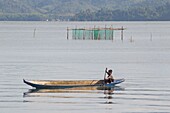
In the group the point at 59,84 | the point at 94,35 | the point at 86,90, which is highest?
the point at 94,35

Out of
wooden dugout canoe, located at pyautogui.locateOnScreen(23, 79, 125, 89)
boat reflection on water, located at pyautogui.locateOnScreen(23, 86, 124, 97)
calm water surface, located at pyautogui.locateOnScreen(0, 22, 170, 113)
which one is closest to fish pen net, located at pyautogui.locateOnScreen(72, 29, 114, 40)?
calm water surface, located at pyautogui.locateOnScreen(0, 22, 170, 113)

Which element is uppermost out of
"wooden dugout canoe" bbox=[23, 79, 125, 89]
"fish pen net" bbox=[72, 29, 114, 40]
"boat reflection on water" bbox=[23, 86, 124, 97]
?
"fish pen net" bbox=[72, 29, 114, 40]

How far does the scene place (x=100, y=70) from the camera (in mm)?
79312

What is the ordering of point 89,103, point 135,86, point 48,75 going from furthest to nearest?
1. point 48,75
2. point 135,86
3. point 89,103

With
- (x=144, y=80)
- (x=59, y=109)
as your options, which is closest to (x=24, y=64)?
(x=144, y=80)

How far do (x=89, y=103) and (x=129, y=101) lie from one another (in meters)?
3.24

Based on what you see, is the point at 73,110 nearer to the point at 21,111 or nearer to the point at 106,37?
the point at 21,111

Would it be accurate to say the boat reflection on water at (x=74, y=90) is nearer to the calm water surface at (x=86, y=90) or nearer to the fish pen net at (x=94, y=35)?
A: the calm water surface at (x=86, y=90)

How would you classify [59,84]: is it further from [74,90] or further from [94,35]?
[94,35]

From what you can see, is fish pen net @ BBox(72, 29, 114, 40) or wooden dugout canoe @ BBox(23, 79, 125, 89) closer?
wooden dugout canoe @ BBox(23, 79, 125, 89)

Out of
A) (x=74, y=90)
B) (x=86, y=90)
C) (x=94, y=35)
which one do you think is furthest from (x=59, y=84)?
(x=94, y=35)

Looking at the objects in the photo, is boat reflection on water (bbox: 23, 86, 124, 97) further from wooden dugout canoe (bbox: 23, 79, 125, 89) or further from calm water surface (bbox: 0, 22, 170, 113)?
wooden dugout canoe (bbox: 23, 79, 125, 89)

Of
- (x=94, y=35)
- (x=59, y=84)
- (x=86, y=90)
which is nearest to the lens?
(x=86, y=90)

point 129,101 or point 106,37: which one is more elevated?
point 106,37
